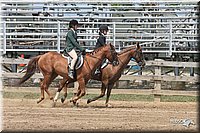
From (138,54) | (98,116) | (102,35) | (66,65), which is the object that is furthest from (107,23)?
(98,116)

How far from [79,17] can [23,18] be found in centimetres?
242

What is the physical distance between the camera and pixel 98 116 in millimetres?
12867

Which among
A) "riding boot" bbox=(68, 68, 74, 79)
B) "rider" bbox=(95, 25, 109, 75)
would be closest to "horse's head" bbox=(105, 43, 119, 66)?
"rider" bbox=(95, 25, 109, 75)

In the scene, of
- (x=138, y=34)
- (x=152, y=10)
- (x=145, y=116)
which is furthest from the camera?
(x=152, y=10)

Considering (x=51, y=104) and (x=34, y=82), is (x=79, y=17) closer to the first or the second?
(x=34, y=82)

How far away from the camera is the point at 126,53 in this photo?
16156 mm

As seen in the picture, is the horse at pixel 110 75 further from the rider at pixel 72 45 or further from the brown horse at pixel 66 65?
the rider at pixel 72 45

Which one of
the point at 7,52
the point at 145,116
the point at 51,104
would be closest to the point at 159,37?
the point at 7,52

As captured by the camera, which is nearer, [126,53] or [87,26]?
[126,53]

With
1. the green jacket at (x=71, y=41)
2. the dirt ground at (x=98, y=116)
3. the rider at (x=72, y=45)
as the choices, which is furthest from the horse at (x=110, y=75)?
the green jacket at (x=71, y=41)

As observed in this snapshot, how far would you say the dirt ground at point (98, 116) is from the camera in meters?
10.8

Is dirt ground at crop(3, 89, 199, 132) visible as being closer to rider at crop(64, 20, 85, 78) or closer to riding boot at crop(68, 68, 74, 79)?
riding boot at crop(68, 68, 74, 79)

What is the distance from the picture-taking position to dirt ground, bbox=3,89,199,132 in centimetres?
1080

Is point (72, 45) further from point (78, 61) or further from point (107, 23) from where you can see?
point (107, 23)
